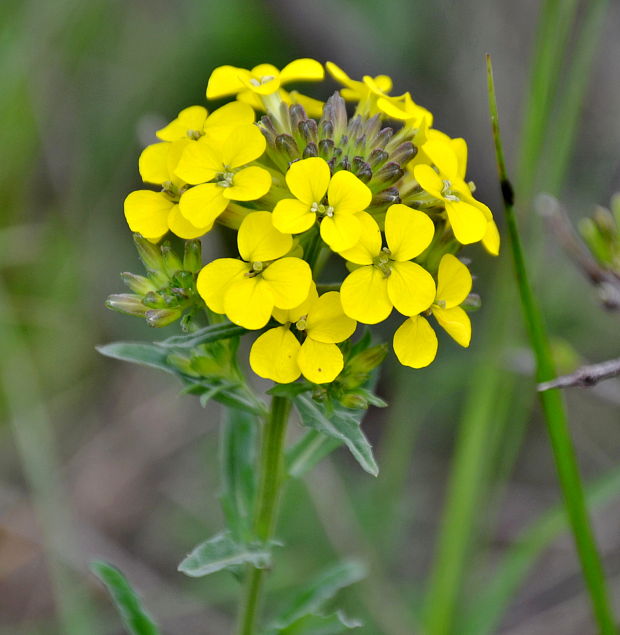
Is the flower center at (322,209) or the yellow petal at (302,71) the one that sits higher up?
the yellow petal at (302,71)

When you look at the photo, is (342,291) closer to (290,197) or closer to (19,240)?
(290,197)

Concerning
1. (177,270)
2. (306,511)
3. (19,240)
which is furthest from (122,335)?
(177,270)

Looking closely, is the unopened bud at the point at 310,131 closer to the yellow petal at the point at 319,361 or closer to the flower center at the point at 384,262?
the flower center at the point at 384,262

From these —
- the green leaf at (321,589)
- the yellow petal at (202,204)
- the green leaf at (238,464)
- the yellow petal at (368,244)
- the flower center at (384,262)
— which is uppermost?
the yellow petal at (202,204)

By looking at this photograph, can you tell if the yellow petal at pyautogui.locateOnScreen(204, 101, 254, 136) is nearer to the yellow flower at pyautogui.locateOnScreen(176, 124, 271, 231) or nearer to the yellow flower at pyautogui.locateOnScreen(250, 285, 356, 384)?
the yellow flower at pyautogui.locateOnScreen(176, 124, 271, 231)

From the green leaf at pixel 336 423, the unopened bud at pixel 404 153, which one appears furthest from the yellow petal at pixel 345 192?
the green leaf at pixel 336 423

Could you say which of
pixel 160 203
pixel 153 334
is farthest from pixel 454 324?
pixel 153 334

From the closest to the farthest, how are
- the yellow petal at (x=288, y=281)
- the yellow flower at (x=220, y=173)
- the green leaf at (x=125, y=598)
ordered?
the yellow petal at (x=288, y=281), the yellow flower at (x=220, y=173), the green leaf at (x=125, y=598)
